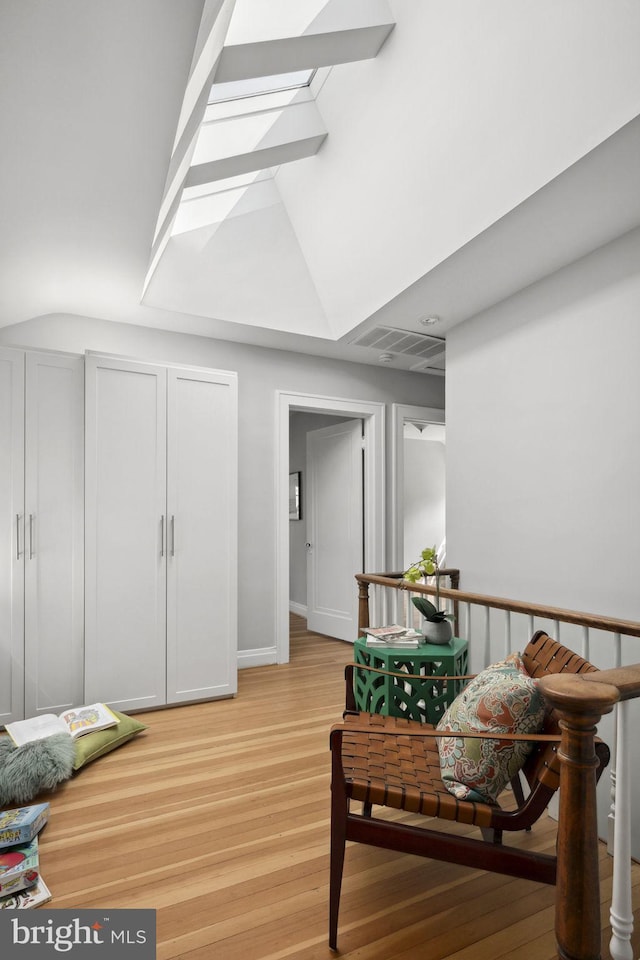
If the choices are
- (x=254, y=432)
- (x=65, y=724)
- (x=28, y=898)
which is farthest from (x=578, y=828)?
(x=254, y=432)

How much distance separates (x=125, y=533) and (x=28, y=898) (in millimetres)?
1979

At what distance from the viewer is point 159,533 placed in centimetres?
347

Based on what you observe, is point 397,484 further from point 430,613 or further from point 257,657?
point 430,613

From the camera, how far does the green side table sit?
7.51 feet

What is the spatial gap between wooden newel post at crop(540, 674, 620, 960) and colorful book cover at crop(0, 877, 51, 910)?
1563 millimetres

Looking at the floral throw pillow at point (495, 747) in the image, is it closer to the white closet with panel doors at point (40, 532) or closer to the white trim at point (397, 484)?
the white closet with panel doors at point (40, 532)

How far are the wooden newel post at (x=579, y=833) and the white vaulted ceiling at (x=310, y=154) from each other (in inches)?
70.8

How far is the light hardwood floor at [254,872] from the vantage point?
5.15 feet

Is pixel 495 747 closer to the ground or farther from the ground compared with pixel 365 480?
closer to the ground

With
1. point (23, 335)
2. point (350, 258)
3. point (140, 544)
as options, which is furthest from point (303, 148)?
point (140, 544)

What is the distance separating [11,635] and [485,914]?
2.75m

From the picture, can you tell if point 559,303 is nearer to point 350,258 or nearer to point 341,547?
point 350,258

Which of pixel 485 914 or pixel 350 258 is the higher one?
pixel 350 258

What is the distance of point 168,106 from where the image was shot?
166 centimetres
